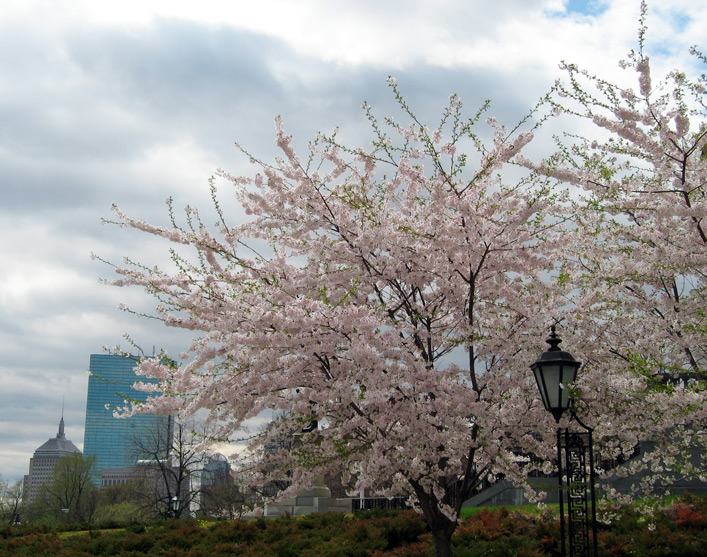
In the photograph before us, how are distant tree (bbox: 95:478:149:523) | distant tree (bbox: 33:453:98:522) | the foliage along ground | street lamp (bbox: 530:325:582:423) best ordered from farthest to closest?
1. distant tree (bbox: 95:478:149:523)
2. distant tree (bbox: 33:453:98:522)
3. the foliage along ground
4. street lamp (bbox: 530:325:582:423)

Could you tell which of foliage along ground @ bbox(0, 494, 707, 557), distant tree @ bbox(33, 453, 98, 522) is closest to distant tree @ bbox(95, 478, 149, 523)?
distant tree @ bbox(33, 453, 98, 522)

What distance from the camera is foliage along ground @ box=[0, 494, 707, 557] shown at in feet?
29.4

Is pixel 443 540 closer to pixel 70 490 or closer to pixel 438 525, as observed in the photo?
pixel 438 525

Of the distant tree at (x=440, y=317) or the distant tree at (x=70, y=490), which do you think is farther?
the distant tree at (x=70, y=490)

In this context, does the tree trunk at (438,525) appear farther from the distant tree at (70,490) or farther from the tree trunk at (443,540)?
the distant tree at (70,490)

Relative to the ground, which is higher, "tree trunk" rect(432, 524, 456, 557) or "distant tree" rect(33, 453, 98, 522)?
"tree trunk" rect(432, 524, 456, 557)

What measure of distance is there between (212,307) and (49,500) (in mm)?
57270

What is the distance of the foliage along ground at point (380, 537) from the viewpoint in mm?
8961

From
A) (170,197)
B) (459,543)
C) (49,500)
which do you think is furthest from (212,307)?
(49,500)

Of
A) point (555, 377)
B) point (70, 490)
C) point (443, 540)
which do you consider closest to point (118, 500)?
point (70, 490)

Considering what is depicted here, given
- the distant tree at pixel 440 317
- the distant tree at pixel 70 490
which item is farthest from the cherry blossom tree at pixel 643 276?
the distant tree at pixel 70 490

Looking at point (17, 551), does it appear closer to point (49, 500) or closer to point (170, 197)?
point (170, 197)

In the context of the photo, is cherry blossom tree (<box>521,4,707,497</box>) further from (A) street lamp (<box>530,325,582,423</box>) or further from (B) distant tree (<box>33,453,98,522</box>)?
(B) distant tree (<box>33,453,98,522</box>)

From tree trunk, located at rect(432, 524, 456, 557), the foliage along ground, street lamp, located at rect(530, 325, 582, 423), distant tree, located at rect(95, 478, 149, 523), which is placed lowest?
distant tree, located at rect(95, 478, 149, 523)
